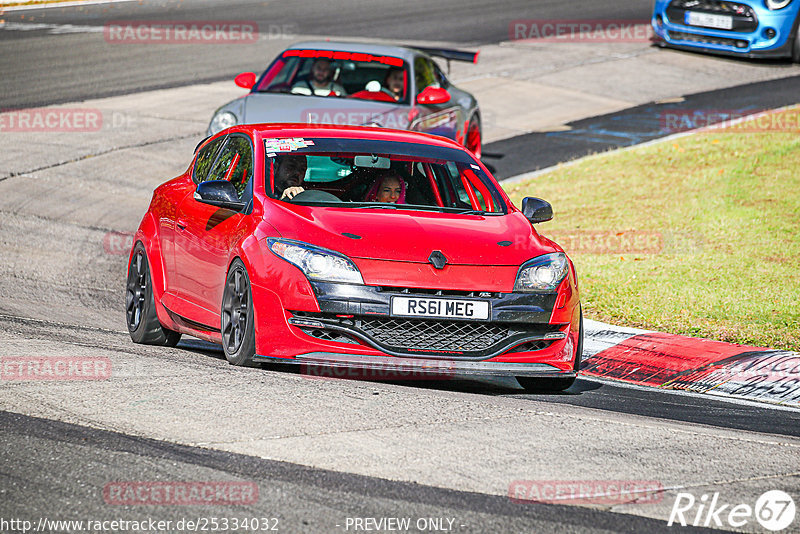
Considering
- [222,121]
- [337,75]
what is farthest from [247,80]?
[222,121]

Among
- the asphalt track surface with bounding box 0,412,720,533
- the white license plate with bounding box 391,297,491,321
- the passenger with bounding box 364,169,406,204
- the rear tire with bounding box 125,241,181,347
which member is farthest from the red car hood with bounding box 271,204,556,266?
the asphalt track surface with bounding box 0,412,720,533

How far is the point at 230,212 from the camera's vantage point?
7.80 m

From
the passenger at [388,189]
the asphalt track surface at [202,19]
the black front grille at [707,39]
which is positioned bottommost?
the asphalt track surface at [202,19]

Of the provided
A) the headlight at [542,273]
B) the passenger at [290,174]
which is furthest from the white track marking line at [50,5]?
the headlight at [542,273]

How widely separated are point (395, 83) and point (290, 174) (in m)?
6.38

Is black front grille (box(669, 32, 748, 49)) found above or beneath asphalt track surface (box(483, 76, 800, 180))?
above

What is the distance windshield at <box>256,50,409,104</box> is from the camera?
46.3ft

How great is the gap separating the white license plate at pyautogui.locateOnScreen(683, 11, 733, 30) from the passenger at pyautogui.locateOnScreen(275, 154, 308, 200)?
53.1 ft

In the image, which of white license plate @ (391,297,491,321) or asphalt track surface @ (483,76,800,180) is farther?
asphalt track surface @ (483,76,800,180)

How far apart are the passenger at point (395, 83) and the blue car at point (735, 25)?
9.91 metres

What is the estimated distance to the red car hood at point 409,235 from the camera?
7074 mm

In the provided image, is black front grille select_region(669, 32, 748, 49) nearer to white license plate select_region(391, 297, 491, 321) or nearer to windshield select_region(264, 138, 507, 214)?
windshield select_region(264, 138, 507, 214)

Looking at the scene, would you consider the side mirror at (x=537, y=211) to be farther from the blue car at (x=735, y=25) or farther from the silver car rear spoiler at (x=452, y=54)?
the blue car at (x=735, y=25)

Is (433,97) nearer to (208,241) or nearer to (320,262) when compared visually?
(208,241)
